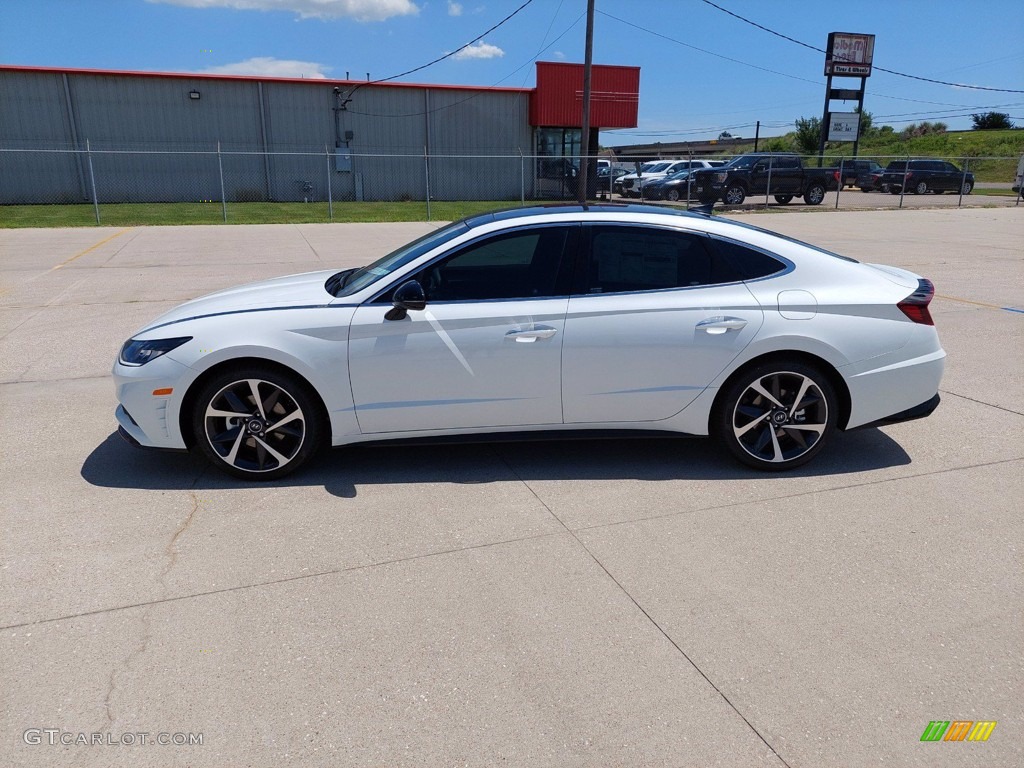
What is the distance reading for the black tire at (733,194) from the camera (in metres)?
27.1

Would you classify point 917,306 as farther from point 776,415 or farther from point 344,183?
point 344,183

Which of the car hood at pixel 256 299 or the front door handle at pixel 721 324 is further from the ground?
the car hood at pixel 256 299

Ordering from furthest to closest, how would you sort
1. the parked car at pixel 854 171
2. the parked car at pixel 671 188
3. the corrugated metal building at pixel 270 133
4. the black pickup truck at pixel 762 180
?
the parked car at pixel 854 171
the corrugated metal building at pixel 270 133
the parked car at pixel 671 188
the black pickup truck at pixel 762 180

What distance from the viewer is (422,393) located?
14.2ft

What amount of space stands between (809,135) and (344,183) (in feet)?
151

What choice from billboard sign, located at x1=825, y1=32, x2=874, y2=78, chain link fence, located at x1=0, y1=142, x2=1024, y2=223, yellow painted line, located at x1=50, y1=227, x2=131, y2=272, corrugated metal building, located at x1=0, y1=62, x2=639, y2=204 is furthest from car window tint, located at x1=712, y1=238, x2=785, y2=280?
billboard sign, located at x1=825, y1=32, x2=874, y2=78

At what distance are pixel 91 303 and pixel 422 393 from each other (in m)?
7.36

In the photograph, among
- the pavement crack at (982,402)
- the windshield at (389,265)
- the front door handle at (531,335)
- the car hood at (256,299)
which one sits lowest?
the pavement crack at (982,402)

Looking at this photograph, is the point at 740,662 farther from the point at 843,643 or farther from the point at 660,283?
the point at 660,283

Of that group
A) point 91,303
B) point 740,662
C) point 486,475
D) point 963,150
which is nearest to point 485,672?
point 740,662

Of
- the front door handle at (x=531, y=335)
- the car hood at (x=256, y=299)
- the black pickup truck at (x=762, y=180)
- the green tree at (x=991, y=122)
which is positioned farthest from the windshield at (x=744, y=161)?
the green tree at (x=991, y=122)

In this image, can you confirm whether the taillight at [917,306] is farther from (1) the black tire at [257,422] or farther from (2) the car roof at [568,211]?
(1) the black tire at [257,422]

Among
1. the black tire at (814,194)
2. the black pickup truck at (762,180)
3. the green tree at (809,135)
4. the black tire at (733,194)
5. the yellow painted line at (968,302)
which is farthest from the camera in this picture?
the green tree at (809,135)

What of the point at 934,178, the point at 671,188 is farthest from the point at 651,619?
the point at 934,178
